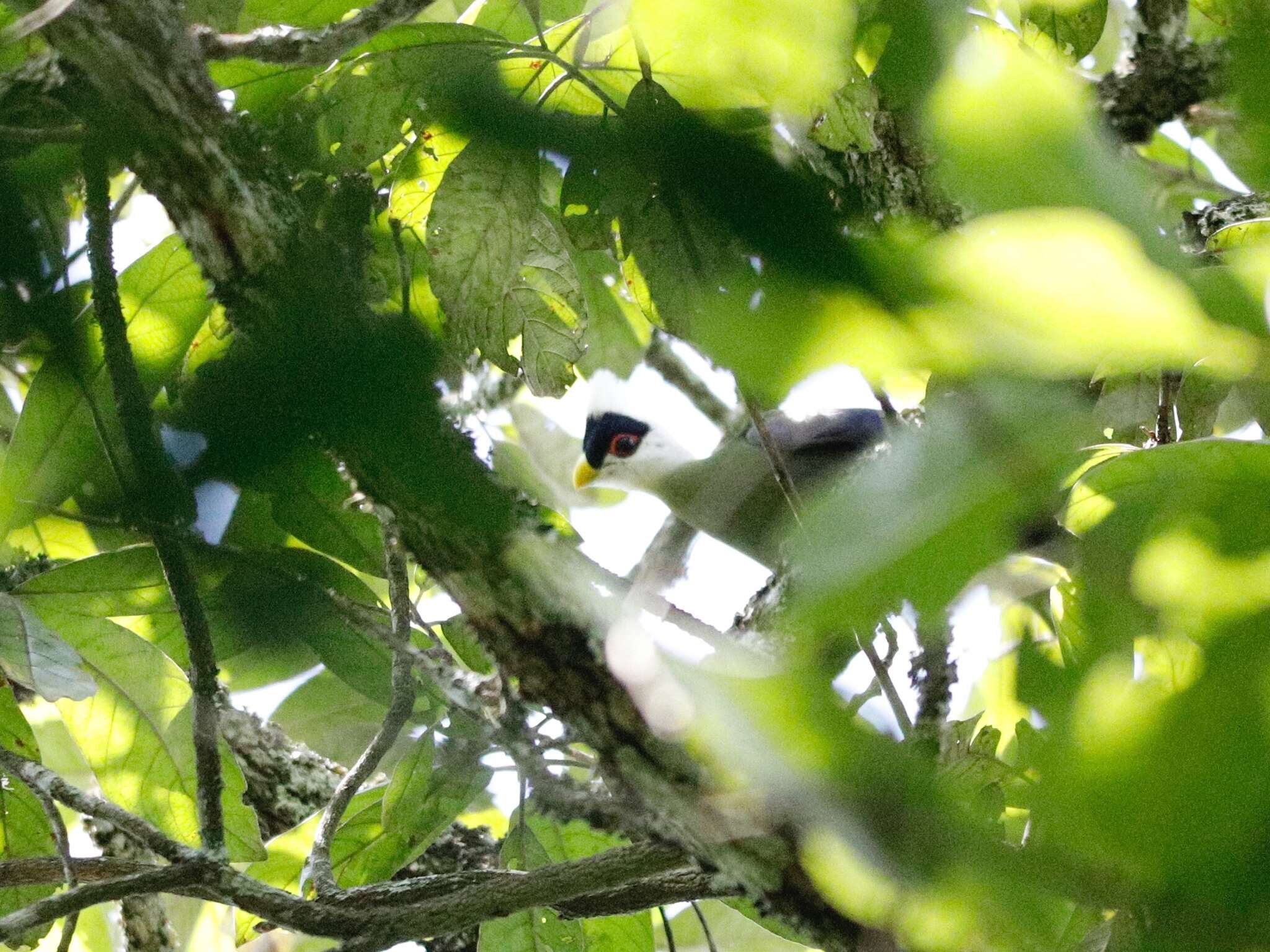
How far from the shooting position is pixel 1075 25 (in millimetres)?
1708

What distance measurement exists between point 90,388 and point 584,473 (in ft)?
12.5

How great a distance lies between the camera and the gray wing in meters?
3.49

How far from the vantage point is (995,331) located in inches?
13.5

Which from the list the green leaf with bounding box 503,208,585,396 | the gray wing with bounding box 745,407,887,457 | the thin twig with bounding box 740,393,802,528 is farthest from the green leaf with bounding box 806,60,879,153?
the gray wing with bounding box 745,407,887,457

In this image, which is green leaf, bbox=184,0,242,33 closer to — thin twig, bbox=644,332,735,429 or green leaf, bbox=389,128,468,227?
green leaf, bbox=389,128,468,227

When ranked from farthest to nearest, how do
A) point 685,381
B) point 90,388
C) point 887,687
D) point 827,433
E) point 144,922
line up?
point 827,433
point 685,381
point 144,922
point 887,687
point 90,388

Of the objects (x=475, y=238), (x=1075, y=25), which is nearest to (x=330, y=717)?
(x=475, y=238)

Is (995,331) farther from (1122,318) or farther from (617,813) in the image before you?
(617,813)

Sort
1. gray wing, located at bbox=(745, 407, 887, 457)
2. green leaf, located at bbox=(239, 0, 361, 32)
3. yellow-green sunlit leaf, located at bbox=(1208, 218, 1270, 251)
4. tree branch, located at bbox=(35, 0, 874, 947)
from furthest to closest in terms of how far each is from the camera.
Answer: gray wing, located at bbox=(745, 407, 887, 457), green leaf, located at bbox=(239, 0, 361, 32), yellow-green sunlit leaf, located at bbox=(1208, 218, 1270, 251), tree branch, located at bbox=(35, 0, 874, 947)

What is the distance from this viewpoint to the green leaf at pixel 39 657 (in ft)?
4.87

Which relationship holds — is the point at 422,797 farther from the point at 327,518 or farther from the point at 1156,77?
the point at 1156,77

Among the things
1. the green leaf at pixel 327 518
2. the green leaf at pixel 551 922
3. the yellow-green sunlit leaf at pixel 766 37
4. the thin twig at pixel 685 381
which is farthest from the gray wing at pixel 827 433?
the yellow-green sunlit leaf at pixel 766 37

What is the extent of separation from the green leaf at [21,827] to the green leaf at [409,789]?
0.56 m

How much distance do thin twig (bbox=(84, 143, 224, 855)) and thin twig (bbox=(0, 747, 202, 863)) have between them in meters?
0.04
